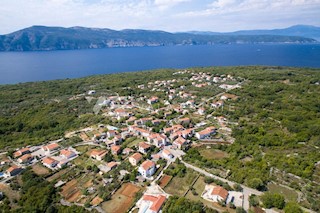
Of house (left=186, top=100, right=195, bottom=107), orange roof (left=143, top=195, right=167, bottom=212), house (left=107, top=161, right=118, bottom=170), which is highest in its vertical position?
house (left=186, top=100, right=195, bottom=107)

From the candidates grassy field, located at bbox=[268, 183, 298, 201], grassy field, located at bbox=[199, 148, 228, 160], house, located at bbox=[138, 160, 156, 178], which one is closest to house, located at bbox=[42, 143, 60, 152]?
house, located at bbox=[138, 160, 156, 178]

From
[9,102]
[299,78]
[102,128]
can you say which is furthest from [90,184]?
[299,78]

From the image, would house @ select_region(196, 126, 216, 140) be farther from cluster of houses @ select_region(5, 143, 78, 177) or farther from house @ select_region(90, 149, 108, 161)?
cluster of houses @ select_region(5, 143, 78, 177)

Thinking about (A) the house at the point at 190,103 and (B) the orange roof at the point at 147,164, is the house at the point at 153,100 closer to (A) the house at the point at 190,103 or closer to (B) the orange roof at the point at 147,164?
(A) the house at the point at 190,103

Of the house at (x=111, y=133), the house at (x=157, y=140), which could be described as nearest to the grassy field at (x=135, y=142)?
the house at (x=157, y=140)

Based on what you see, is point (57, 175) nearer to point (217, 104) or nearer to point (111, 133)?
point (111, 133)

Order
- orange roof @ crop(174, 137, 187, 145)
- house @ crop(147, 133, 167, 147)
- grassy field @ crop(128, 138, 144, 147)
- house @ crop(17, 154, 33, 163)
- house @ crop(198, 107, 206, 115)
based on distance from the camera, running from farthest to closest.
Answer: house @ crop(198, 107, 206, 115), grassy field @ crop(128, 138, 144, 147), house @ crop(147, 133, 167, 147), orange roof @ crop(174, 137, 187, 145), house @ crop(17, 154, 33, 163)

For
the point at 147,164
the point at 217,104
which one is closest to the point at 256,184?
the point at 147,164
